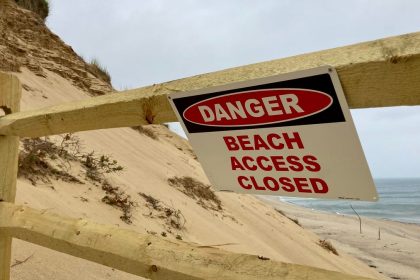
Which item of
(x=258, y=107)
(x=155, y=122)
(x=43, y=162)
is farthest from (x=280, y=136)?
(x=43, y=162)

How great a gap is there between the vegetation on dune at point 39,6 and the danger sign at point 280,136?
16252 millimetres

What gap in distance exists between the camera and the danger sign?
1.21 m

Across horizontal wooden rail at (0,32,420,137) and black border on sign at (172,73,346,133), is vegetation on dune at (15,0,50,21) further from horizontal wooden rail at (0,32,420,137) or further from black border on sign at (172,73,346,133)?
black border on sign at (172,73,346,133)

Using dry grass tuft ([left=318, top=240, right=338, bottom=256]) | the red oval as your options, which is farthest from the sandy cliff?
the red oval

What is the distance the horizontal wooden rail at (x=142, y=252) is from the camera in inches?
52.3

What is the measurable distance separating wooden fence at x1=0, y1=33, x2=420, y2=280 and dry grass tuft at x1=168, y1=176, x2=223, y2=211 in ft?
20.4

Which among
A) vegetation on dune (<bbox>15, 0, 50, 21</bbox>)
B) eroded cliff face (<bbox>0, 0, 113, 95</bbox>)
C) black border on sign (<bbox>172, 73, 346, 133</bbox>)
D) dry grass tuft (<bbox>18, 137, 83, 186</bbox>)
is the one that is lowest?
black border on sign (<bbox>172, 73, 346, 133</bbox>)

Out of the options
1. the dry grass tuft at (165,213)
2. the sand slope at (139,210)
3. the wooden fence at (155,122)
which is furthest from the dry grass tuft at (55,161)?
the wooden fence at (155,122)

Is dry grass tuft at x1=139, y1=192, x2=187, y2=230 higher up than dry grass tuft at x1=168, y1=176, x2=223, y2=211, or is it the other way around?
dry grass tuft at x1=168, y1=176, x2=223, y2=211

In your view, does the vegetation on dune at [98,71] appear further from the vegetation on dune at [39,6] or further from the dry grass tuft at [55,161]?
the dry grass tuft at [55,161]

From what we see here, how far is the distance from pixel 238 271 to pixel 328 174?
0.41 metres

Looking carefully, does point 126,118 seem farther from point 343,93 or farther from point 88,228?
point 343,93

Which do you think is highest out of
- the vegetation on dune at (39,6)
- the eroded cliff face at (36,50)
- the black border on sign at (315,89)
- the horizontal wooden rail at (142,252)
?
the vegetation on dune at (39,6)

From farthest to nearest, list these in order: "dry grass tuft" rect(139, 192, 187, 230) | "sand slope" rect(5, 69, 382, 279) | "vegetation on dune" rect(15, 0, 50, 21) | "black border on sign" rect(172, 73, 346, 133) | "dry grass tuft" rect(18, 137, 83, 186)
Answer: "vegetation on dune" rect(15, 0, 50, 21) → "dry grass tuft" rect(139, 192, 187, 230) → "dry grass tuft" rect(18, 137, 83, 186) → "sand slope" rect(5, 69, 382, 279) → "black border on sign" rect(172, 73, 346, 133)
